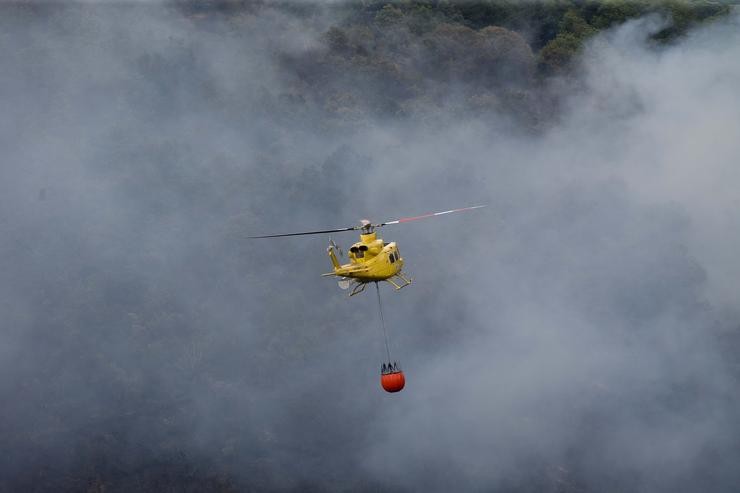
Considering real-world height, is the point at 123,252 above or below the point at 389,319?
above

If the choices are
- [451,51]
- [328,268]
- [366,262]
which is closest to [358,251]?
[366,262]

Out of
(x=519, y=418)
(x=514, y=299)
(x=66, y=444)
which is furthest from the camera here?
(x=514, y=299)

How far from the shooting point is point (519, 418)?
312ft

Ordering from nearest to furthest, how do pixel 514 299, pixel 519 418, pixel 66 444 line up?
pixel 66 444
pixel 519 418
pixel 514 299

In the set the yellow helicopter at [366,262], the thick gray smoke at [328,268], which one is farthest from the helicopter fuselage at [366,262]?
the thick gray smoke at [328,268]

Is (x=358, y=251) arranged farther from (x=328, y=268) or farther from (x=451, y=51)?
(x=451, y=51)

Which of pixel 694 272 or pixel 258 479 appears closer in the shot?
pixel 258 479

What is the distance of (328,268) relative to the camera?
9525 cm

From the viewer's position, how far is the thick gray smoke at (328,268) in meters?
91.8

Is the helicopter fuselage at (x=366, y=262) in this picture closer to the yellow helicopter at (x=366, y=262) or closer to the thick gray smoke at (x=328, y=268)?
the yellow helicopter at (x=366, y=262)

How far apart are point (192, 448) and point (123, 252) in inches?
657

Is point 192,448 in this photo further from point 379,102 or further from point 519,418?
point 379,102

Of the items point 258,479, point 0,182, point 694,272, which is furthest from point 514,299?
point 0,182

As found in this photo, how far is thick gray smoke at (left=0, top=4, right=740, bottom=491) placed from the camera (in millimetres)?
91750
